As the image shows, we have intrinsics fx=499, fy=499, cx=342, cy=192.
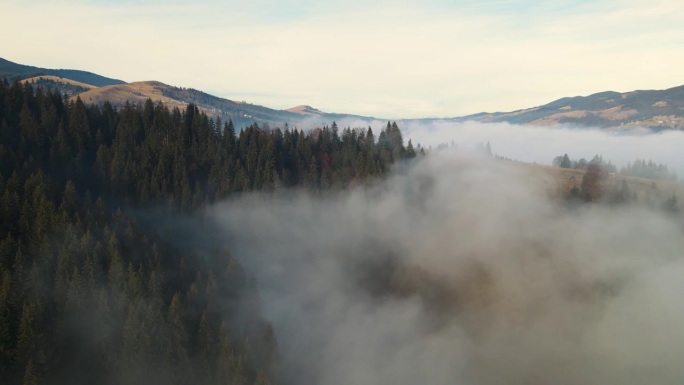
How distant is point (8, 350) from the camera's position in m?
67.5

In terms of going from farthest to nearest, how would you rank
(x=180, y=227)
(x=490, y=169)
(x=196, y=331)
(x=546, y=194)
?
1. (x=490, y=169)
2. (x=546, y=194)
3. (x=180, y=227)
4. (x=196, y=331)

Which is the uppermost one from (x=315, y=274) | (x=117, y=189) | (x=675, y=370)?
(x=117, y=189)

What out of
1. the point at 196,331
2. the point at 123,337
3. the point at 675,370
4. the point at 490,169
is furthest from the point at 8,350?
the point at 490,169

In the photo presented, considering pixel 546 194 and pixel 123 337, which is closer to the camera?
pixel 123 337

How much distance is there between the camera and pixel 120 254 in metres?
90.4

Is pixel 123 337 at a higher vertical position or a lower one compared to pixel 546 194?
lower

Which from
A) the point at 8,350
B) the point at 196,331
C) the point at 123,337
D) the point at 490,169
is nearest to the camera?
the point at 8,350

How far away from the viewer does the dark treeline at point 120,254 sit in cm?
7588

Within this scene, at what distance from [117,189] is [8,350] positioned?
67653mm

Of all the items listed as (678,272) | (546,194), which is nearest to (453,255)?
(546,194)

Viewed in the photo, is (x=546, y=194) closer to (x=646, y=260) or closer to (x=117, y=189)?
(x=646, y=260)

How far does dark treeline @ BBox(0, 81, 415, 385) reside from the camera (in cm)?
7588

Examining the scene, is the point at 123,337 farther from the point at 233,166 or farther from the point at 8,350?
the point at 233,166

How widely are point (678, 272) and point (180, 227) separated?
141 metres
